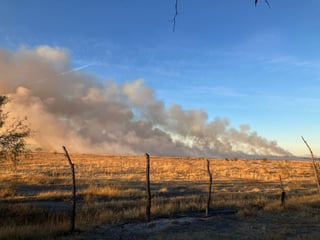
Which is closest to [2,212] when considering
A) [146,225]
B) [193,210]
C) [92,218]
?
[92,218]

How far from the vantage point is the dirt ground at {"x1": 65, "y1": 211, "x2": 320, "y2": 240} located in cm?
1569

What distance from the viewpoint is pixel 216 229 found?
17.5 metres

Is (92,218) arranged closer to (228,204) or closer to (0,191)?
(228,204)

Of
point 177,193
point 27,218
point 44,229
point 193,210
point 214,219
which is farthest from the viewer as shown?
point 177,193

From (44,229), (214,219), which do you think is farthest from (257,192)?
(44,229)

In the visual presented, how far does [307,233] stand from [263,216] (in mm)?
4589

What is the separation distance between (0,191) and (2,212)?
8.26 meters

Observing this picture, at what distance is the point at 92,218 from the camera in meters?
20.5

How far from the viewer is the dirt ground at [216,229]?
15.7 metres

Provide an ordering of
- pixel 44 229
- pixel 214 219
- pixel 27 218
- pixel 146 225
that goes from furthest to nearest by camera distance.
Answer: pixel 27 218, pixel 214 219, pixel 146 225, pixel 44 229

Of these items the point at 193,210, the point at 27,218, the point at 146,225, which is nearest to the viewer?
the point at 146,225

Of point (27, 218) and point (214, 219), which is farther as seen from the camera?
point (27, 218)

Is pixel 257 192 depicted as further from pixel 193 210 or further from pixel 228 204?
pixel 193 210

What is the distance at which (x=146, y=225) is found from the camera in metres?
17.8
